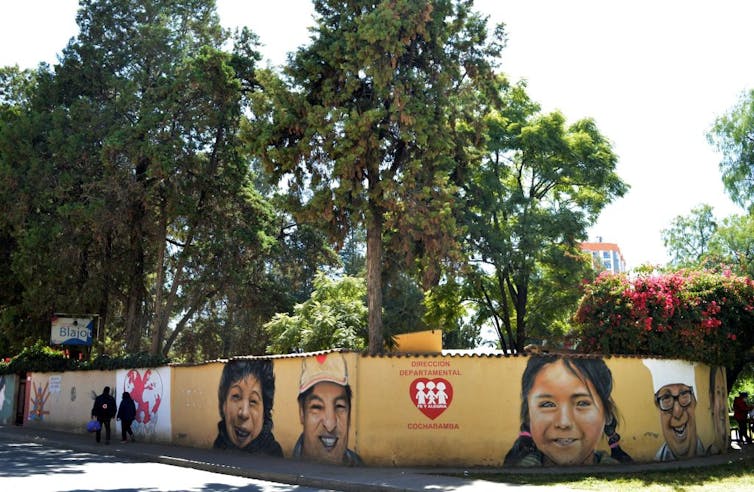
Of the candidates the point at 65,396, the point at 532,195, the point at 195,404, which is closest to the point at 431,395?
the point at 195,404

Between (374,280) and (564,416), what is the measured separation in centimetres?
659

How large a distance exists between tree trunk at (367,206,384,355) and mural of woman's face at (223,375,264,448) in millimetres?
3369

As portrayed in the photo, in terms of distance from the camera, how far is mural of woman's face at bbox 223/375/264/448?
18.8m

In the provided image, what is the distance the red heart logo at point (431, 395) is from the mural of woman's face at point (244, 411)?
4.80 meters

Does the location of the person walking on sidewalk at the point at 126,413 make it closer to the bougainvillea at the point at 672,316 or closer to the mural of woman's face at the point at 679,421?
the bougainvillea at the point at 672,316

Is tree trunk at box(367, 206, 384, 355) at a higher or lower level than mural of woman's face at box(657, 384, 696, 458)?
higher

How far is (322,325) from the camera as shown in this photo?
29953mm

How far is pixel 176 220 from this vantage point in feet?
97.2

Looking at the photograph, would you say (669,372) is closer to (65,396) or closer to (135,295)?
(135,295)

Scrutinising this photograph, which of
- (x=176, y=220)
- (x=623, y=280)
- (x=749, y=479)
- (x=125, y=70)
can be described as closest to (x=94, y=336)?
(x=176, y=220)

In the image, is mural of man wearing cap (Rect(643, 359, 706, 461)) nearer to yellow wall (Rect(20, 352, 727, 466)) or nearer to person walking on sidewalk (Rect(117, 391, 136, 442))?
yellow wall (Rect(20, 352, 727, 466))

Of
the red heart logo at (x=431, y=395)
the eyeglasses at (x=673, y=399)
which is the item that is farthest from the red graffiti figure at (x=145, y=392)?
the eyeglasses at (x=673, y=399)

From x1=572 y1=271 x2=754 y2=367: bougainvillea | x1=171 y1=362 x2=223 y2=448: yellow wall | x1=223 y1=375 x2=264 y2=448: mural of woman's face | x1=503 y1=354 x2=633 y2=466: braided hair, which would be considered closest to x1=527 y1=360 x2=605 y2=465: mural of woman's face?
x1=503 y1=354 x2=633 y2=466: braided hair

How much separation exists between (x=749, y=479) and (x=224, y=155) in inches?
871
